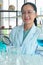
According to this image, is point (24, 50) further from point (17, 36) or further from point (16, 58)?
point (16, 58)

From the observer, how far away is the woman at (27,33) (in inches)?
55.2

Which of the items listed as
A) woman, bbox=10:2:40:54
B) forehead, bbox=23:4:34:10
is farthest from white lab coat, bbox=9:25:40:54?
forehead, bbox=23:4:34:10

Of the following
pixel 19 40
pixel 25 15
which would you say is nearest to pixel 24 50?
pixel 19 40

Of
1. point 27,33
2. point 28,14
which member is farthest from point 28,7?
point 27,33

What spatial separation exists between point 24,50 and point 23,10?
0.33 metres

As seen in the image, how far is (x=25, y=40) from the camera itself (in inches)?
55.6

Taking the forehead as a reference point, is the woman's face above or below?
below

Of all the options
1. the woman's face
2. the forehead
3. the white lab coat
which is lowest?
the white lab coat

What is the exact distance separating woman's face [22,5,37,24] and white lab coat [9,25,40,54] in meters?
0.08

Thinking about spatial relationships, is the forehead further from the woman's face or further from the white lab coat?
the white lab coat

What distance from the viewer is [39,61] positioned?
909 mm

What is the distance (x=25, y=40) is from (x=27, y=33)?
9cm

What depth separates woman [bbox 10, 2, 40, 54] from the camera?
140 centimetres

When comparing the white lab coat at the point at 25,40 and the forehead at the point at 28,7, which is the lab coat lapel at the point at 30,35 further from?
the forehead at the point at 28,7
